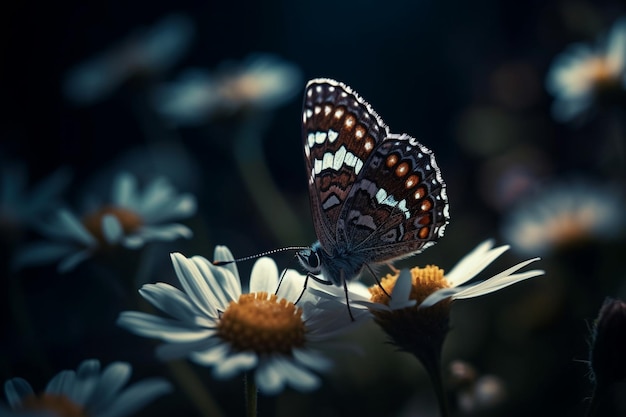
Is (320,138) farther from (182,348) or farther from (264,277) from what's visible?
(182,348)

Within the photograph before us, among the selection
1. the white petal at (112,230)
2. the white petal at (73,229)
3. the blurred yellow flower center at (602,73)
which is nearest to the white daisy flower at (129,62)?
the white petal at (73,229)

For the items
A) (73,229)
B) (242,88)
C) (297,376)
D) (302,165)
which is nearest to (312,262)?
(297,376)

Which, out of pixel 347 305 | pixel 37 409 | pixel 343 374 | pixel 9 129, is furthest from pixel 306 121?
pixel 9 129

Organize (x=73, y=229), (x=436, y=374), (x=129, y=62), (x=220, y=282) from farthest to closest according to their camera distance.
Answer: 1. (x=129, y=62)
2. (x=73, y=229)
3. (x=220, y=282)
4. (x=436, y=374)

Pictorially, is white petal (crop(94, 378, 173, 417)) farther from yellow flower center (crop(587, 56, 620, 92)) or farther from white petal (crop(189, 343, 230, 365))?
yellow flower center (crop(587, 56, 620, 92))

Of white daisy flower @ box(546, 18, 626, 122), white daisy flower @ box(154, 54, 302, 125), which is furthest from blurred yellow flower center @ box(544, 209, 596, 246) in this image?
white daisy flower @ box(154, 54, 302, 125)

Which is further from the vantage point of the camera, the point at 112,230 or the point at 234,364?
the point at 112,230

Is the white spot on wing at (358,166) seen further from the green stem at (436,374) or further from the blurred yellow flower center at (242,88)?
the blurred yellow flower center at (242,88)
